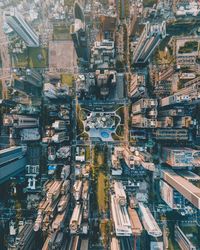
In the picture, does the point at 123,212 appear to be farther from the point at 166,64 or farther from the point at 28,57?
the point at 28,57

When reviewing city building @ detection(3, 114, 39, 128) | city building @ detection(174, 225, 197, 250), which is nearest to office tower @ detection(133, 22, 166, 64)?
city building @ detection(3, 114, 39, 128)

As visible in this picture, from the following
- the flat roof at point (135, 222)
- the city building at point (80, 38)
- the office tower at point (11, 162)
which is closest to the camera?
the city building at point (80, 38)

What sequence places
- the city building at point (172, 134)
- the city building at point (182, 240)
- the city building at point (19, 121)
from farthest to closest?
the city building at point (182, 240), the city building at point (172, 134), the city building at point (19, 121)

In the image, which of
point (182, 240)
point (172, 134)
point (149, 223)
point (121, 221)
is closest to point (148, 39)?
point (172, 134)

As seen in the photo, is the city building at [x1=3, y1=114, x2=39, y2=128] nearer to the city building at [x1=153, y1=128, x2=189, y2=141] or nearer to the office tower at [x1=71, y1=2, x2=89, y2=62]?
the office tower at [x1=71, y1=2, x2=89, y2=62]

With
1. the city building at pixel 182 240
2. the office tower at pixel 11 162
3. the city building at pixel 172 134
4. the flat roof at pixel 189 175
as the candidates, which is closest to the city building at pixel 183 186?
the flat roof at pixel 189 175

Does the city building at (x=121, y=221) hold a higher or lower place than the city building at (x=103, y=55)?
lower

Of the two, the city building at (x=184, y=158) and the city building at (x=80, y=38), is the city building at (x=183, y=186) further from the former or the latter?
the city building at (x=80, y=38)
